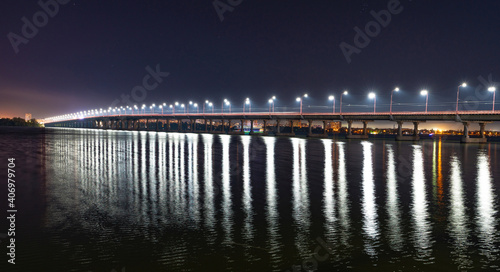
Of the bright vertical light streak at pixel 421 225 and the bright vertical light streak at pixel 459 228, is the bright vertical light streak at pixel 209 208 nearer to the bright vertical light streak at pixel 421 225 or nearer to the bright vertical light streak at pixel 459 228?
the bright vertical light streak at pixel 421 225

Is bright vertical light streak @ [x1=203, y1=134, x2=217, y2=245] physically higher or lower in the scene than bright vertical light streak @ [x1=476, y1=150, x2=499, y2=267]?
higher

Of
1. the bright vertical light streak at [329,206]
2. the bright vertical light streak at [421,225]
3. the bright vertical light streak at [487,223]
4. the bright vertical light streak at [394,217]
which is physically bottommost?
the bright vertical light streak at [487,223]

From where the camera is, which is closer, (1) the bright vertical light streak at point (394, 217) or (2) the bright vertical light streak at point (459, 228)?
(2) the bright vertical light streak at point (459, 228)

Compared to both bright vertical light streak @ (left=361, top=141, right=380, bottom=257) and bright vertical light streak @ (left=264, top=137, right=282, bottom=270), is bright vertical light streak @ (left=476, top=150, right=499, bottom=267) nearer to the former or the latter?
bright vertical light streak @ (left=361, top=141, right=380, bottom=257)

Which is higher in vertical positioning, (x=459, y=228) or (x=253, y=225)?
(x=253, y=225)

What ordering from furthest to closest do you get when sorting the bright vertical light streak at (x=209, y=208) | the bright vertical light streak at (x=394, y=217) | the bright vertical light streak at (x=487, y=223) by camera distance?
the bright vertical light streak at (x=209, y=208)
the bright vertical light streak at (x=394, y=217)
the bright vertical light streak at (x=487, y=223)

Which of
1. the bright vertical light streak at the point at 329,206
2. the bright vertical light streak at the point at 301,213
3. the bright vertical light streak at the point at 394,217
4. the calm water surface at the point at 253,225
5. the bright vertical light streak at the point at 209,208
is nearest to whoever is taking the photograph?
the calm water surface at the point at 253,225

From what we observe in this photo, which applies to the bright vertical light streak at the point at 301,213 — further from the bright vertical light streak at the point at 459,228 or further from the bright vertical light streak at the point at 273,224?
the bright vertical light streak at the point at 459,228

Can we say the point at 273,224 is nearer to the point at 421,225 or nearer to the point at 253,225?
the point at 253,225

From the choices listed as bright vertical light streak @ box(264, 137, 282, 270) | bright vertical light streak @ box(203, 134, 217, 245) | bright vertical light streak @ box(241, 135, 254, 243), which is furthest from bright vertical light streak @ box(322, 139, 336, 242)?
bright vertical light streak @ box(203, 134, 217, 245)

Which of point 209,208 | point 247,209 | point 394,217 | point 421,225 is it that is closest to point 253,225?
point 247,209

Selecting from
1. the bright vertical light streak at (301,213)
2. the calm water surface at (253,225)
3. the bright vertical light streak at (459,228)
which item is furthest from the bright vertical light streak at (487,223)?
the bright vertical light streak at (301,213)

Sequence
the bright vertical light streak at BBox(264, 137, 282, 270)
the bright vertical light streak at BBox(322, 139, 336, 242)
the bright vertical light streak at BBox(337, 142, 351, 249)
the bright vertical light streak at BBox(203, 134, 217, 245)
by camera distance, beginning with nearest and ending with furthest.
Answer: the bright vertical light streak at BBox(264, 137, 282, 270) < the bright vertical light streak at BBox(337, 142, 351, 249) < the bright vertical light streak at BBox(203, 134, 217, 245) < the bright vertical light streak at BBox(322, 139, 336, 242)

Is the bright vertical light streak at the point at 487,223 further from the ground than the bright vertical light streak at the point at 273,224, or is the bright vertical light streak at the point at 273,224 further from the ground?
the bright vertical light streak at the point at 273,224
